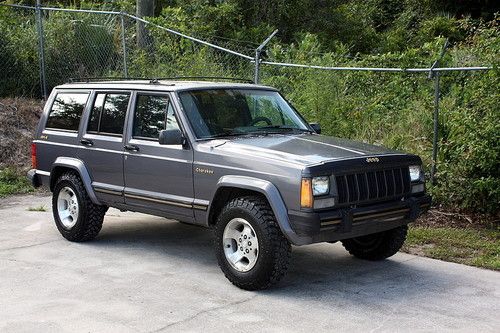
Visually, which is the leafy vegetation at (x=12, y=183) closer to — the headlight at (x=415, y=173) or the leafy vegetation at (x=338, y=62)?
the leafy vegetation at (x=338, y=62)

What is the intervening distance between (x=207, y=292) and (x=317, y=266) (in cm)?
139

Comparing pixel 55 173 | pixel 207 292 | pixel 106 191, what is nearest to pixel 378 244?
pixel 207 292

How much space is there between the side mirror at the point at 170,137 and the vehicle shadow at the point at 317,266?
1.30 metres

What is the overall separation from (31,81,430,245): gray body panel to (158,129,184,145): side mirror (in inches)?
5.6

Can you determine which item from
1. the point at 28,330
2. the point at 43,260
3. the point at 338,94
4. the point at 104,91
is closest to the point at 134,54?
the point at 338,94

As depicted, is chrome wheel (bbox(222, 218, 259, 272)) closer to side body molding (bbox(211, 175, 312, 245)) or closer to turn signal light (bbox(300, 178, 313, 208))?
side body molding (bbox(211, 175, 312, 245))

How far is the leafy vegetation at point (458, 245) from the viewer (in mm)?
7380

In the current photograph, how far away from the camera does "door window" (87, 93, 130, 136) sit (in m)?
7.70

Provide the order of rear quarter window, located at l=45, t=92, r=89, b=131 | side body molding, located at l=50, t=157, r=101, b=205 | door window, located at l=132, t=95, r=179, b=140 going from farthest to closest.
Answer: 1. rear quarter window, located at l=45, t=92, r=89, b=131
2. side body molding, located at l=50, t=157, r=101, b=205
3. door window, located at l=132, t=95, r=179, b=140

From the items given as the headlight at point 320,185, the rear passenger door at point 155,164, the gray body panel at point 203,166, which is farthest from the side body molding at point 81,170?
the headlight at point 320,185

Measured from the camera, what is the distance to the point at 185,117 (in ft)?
22.9

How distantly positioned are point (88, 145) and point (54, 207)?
942mm

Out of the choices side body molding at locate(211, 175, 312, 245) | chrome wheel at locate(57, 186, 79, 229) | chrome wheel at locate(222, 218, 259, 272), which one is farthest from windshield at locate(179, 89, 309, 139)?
chrome wheel at locate(57, 186, 79, 229)

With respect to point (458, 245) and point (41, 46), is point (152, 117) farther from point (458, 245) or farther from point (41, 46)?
point (41, 46)
